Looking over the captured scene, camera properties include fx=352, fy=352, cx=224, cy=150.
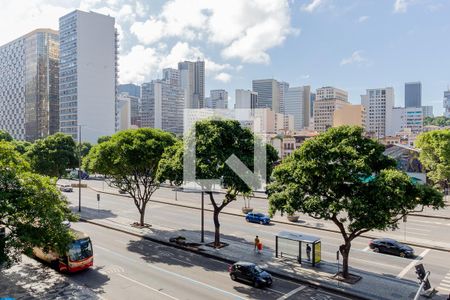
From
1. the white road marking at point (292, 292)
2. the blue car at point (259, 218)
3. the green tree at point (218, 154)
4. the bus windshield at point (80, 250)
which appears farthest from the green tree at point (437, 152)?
the bus windshield at point (80, 250)

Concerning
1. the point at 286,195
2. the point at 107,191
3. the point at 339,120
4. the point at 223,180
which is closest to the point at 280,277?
the point at 286,195

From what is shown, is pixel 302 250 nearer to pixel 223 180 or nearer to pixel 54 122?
pixel 223 180

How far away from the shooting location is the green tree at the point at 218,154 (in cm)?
2752

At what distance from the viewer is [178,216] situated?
45.2m

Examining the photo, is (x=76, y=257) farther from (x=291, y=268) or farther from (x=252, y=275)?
(x=291, y=268)

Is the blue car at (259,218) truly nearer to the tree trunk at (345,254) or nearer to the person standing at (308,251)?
the person standing at (308,251)

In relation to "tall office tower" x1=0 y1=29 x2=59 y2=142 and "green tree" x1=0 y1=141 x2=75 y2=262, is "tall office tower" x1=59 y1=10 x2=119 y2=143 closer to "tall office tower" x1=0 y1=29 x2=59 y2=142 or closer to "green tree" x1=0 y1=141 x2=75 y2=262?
"tall office tower" x1=0 y1=29 x2=59 y2=142

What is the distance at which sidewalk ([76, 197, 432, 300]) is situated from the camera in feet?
71.1

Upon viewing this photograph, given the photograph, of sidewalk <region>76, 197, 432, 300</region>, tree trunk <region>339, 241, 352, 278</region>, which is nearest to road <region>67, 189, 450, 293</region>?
sidewalk <region>76, 197, 432, 300</region>

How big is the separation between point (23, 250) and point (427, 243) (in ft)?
108

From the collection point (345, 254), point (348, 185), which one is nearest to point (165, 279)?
point (345, 254)

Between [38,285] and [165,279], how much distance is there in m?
7.88

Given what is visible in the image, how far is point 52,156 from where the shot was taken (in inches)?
1988

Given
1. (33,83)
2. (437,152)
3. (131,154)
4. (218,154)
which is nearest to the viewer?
(218,154)
